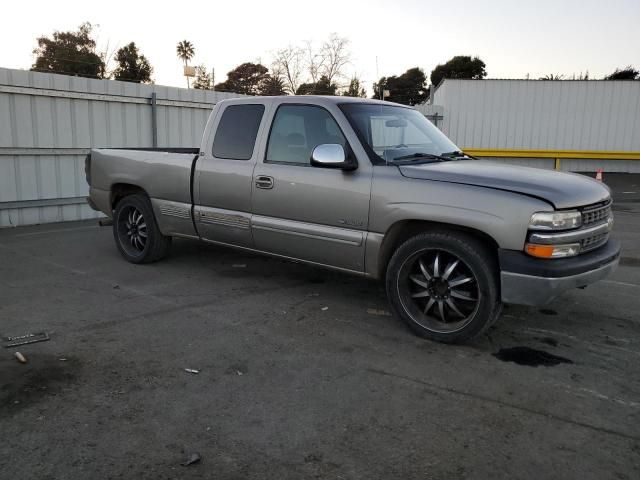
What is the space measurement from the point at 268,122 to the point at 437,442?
3.50m

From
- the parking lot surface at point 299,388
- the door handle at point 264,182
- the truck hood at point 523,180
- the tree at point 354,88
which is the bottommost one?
the parking lot surface at point 299,388

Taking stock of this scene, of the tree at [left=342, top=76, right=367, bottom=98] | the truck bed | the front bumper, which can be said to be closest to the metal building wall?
the truck bed

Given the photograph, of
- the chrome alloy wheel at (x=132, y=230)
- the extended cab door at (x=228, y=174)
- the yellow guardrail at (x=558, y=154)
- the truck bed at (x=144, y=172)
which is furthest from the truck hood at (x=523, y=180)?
the yellow guardrail at (x=558, y=154)

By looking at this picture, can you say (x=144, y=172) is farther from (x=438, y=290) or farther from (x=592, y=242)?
(x=592, y=242)

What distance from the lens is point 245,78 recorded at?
67438 millimetres

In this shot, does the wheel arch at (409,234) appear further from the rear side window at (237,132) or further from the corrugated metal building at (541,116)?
the corrugated metal building at (541,116)

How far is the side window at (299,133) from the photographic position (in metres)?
4.89

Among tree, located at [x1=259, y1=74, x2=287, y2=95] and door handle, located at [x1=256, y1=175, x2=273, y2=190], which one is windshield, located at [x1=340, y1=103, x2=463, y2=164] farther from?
tree, located at [x1=259, y1=74, x2=287, y2=95]

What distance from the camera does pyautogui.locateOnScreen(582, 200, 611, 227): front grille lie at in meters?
4.00

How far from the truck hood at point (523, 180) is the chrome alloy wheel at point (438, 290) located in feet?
1.93

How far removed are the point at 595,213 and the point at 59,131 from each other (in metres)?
8.63

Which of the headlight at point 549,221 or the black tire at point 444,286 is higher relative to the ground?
the headlight at point 549,221

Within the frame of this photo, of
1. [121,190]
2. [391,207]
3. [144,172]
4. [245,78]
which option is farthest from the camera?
[245,78]

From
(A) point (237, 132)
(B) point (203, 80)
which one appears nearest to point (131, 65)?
(B) point (203, 80)
